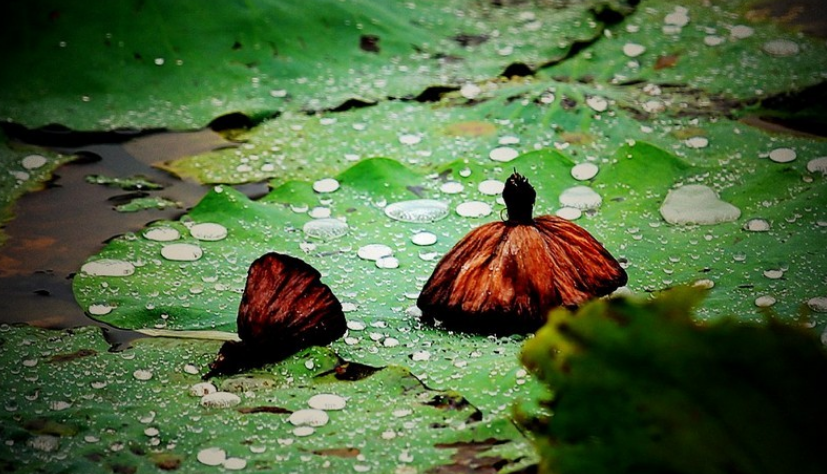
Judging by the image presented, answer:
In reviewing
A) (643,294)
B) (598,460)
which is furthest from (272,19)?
(598,460)

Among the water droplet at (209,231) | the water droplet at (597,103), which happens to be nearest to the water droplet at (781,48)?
the water droplet at (597,103)

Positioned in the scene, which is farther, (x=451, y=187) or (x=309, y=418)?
(x=451, y=187)

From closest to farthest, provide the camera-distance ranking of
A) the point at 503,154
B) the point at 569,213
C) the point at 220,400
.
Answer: the point at 220,400, the point at 569,213, the point at 503,154

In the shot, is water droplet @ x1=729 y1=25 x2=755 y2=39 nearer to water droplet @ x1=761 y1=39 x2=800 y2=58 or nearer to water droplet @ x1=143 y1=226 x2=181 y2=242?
water droplet @ x1=761 y1=39 x2=800 y2=58

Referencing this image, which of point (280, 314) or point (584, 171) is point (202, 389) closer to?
point (280, 314)

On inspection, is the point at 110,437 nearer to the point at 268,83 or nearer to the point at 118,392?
the point at 118,392

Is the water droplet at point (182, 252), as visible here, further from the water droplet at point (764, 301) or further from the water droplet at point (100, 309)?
the water droplet at point (764, 301)

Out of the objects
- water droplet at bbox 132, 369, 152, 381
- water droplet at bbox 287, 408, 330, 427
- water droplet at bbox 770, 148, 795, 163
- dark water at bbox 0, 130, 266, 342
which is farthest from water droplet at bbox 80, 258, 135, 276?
water droplet at bbox 770, 148, 795, 163

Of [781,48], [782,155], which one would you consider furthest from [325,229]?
[781,48]
